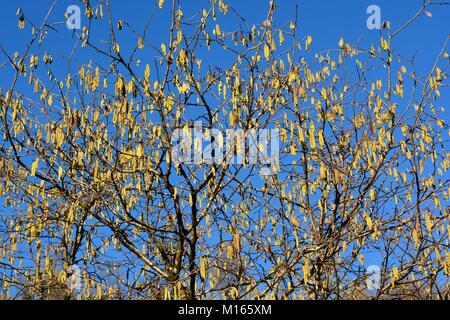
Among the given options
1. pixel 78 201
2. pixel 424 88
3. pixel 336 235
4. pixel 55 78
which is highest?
pixel 55 78

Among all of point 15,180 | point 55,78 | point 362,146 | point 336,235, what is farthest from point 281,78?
point 15,180

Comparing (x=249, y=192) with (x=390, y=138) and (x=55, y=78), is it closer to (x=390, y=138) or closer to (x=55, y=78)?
(x=390, y=138)

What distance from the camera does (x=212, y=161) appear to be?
17.6ft

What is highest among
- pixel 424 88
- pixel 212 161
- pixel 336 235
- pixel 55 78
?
pixel 55 78

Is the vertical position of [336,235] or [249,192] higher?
[249,192]

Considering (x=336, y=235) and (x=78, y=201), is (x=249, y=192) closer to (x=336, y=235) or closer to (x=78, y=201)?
(x=336, y=235)

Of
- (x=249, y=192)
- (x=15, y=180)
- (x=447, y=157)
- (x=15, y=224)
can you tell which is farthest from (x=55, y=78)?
(x=447, y=157)

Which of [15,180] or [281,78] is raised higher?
[281,78]

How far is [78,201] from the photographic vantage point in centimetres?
513
